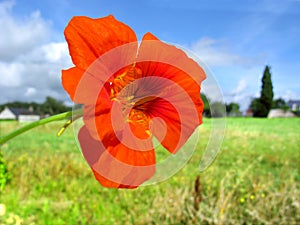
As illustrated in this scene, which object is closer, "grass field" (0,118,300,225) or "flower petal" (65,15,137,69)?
"flower petal" (65,15,137,69)

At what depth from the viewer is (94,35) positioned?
25 cm

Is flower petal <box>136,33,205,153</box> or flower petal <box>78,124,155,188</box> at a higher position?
flower petal <box>136,33,205,153</box>

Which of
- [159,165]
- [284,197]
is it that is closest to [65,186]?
[284,197]

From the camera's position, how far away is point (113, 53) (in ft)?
0.84

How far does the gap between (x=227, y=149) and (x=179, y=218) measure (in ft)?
10.4

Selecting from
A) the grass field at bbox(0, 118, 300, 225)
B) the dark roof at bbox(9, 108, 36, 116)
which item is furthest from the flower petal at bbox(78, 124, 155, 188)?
the dark roof at bbox(9, 108, 36, 116)

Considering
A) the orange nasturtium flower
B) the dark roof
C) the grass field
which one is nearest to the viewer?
the orange nasturtium flower

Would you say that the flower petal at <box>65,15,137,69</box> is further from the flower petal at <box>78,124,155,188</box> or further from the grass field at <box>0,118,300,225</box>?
the grass field at <box>0,118,300,225</box>

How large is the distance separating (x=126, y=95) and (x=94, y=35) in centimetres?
6

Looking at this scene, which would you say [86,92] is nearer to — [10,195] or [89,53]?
[89,53]

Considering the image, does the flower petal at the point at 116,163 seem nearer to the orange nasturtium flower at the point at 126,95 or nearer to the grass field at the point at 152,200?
the orange nasturtium flower at the point at 126,95

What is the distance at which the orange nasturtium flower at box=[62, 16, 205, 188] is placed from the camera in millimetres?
225

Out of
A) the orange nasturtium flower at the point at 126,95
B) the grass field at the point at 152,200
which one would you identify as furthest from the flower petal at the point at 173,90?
the grass field at the point at 152,200

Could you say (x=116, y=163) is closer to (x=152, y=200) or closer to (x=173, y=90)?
(x=173, y=90)
